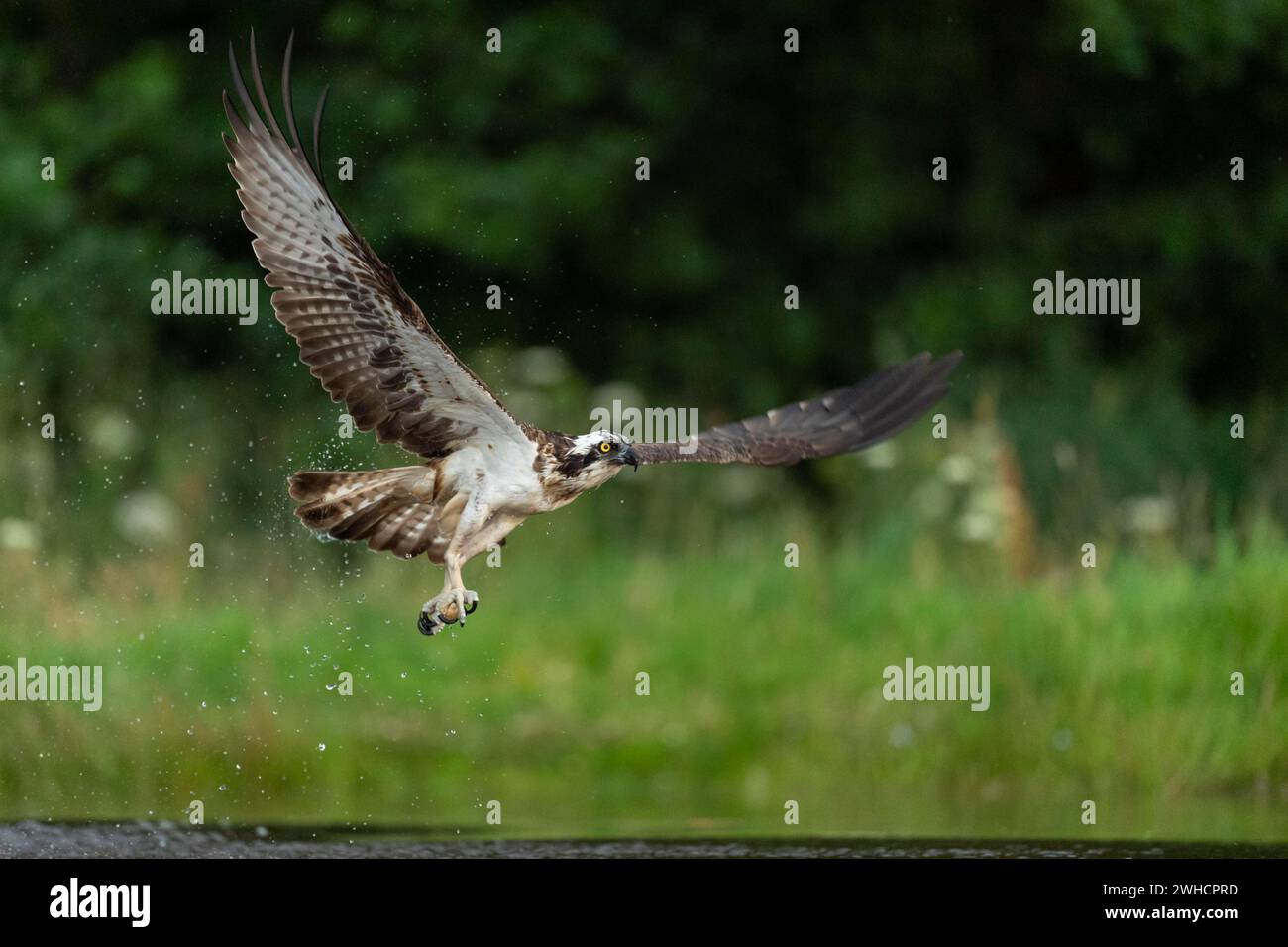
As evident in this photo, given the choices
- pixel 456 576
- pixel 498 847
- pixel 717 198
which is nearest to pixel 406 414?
pixel 456 576

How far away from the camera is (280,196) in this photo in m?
7.79

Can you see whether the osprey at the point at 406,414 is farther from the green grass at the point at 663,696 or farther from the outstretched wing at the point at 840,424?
the green grass at the point at 663,696

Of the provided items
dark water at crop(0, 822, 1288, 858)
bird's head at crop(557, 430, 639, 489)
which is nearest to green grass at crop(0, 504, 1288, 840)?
dark water at crop(0, 822, 1288, 858)

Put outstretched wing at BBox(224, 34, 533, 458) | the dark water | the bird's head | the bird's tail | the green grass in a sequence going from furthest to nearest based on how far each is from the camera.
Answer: the green grass, the bird's tail, the bird's head, the dark water, outstretched wing at BBox(224, 34, 533, 458)

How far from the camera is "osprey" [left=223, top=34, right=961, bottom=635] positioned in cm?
771

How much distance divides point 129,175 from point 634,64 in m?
4.48

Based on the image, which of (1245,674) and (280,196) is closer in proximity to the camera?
(280,196)

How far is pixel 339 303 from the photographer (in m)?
7.81

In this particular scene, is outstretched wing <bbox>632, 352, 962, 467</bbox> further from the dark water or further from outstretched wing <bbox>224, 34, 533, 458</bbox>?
the dark water
